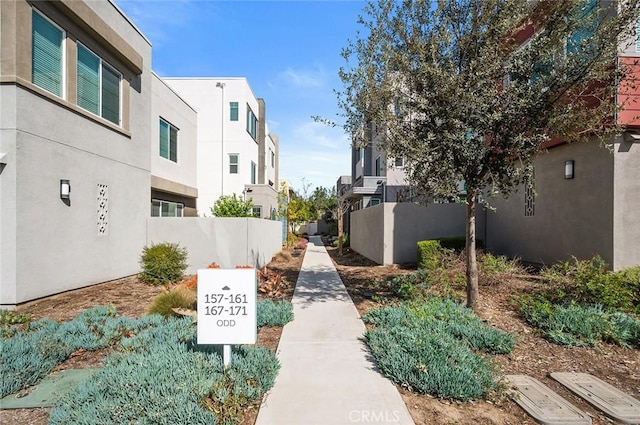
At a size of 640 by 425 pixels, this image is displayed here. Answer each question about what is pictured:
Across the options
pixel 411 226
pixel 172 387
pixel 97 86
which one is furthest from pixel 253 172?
pixel 172 387

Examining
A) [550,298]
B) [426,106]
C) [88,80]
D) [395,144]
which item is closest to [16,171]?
[88,80]

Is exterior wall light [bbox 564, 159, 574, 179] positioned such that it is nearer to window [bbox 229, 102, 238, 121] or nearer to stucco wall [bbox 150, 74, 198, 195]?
stucco wall [bbox 150, 74, 198, 195]

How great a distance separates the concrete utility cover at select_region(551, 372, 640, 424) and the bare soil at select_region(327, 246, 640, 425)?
8 centimetres

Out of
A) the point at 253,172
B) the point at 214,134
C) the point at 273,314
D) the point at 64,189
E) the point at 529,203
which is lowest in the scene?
the point at 273,314

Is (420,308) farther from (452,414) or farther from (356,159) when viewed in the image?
(356,159)

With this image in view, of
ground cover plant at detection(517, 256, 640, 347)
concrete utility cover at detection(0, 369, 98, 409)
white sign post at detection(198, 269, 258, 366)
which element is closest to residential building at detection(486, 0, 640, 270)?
ground cover plant at detection(517, 256, 640, 347)

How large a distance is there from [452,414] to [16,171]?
26.1ft

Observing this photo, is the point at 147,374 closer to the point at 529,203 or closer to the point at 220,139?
the point at 529,203

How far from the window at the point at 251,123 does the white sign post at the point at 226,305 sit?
59.8ft

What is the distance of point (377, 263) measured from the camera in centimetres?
1212

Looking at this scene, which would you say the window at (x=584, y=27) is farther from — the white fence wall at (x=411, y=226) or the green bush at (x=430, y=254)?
the white fence wall at (x=411, y=226)

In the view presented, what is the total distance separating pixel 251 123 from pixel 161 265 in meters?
14.7

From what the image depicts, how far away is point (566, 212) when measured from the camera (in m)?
8.71

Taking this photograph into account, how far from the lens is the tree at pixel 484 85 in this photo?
16.8 ft
